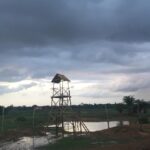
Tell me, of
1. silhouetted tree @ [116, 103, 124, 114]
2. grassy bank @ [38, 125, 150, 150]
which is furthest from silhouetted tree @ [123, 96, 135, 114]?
grassy bank @ [38, 125, 150, 150]

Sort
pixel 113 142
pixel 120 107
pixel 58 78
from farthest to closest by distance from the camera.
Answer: pixel 120 107 < pixel 58 78 < pixel 113 142

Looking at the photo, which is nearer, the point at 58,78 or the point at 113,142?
the point at 113,142

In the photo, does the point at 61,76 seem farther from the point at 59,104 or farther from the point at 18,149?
the point at 18,149

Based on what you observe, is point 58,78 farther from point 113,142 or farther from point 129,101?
point 129,101

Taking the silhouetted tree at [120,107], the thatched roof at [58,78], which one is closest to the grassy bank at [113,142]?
the thatched roof at [58,78]

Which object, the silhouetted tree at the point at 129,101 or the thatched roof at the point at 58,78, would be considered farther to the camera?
the silhouetted tree at the point at 129,101

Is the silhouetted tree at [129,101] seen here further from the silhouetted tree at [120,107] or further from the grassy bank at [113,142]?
the grassy bank at [113,142]

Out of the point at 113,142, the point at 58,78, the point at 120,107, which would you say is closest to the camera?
the point at 113,142

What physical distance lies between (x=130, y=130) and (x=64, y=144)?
10.5 metres

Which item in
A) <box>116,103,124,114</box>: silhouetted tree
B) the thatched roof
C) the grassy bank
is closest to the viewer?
the grassy bank

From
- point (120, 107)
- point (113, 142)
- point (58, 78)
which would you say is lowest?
point (113, 142)

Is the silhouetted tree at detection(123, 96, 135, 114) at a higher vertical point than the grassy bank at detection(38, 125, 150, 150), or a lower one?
higher

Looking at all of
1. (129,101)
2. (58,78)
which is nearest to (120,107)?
(129,101)

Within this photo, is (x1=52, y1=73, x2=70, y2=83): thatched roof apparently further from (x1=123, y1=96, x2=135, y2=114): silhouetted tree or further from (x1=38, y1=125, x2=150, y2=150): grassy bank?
(x1=123, y1=96, x2=135, y2=114): silhouetted tree
